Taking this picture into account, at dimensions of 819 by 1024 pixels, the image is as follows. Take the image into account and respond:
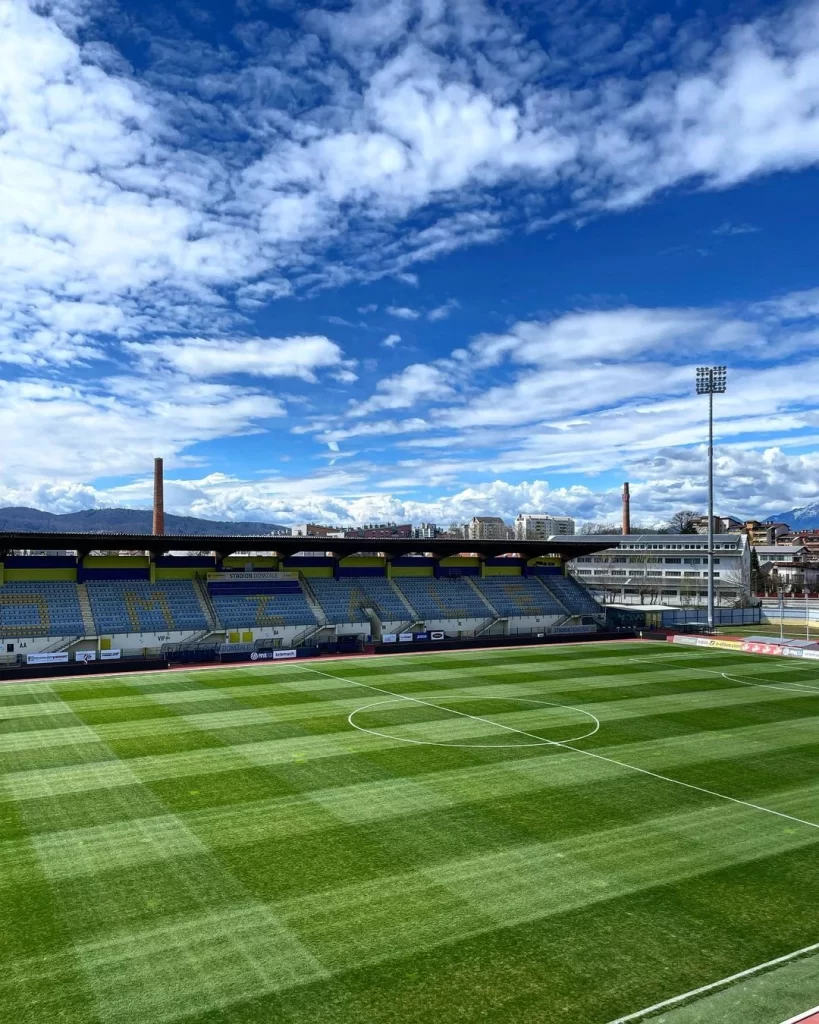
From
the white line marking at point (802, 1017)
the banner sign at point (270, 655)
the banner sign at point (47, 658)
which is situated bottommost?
the white line marking at point (802, 1017)

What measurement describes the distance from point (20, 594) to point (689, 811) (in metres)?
36.9

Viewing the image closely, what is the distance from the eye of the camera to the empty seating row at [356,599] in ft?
158

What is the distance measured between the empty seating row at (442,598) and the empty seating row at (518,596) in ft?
4.72

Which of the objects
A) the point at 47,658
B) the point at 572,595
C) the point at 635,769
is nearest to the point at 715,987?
the point at 635,769

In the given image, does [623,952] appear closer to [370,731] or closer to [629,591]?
[370,731]

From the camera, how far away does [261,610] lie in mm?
46156

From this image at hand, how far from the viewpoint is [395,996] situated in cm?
955

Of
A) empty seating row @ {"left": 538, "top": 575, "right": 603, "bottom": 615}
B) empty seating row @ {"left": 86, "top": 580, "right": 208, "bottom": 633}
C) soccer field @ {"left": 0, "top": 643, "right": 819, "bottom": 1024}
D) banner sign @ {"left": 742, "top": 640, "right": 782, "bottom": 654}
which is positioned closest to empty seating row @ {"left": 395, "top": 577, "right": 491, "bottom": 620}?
empty seating row @ {"left": 538, "top": 575, "right": 603, "bottom": 615}

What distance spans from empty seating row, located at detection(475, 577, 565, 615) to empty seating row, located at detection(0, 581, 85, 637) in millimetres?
27949

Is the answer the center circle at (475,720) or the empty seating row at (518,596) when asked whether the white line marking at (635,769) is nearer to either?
the center circle at (475,720)

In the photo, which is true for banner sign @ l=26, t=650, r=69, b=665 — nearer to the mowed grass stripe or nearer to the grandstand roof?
the grandstand roof

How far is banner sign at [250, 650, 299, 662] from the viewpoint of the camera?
40.7 metres

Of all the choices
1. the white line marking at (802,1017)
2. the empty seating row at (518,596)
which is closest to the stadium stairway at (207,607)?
the empty seating row at (518,596)

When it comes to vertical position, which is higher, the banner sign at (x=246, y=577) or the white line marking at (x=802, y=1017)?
the banner sign at (x=246, y=577)
